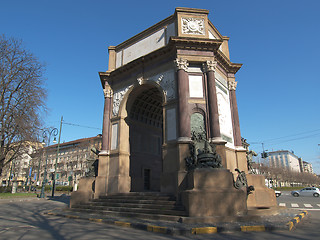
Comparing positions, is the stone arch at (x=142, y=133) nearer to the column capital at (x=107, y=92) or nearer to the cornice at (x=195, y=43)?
the column capital at (x=107, y=92)

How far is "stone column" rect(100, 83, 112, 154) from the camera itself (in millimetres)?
18125

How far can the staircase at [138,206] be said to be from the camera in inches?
425

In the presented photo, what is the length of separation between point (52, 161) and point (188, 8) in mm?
78232

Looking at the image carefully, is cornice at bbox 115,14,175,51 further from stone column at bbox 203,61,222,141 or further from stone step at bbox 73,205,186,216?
stone step at bbox 73,205,186,216

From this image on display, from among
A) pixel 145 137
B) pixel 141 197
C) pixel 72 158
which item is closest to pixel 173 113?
pixel 141 197

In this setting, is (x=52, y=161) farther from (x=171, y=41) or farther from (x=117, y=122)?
(x=171, y=41)

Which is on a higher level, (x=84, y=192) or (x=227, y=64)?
(x=227, y=64)

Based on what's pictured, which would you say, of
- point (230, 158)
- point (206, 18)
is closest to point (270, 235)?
point (230, 158)

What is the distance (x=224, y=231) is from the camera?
821cm

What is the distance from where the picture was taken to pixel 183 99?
1438 centimetres

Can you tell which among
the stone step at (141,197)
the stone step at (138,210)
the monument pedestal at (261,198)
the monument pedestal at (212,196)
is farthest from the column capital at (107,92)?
the monument pedestal at (261,198)

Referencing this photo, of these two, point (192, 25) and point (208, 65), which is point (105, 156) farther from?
point (192, 25)

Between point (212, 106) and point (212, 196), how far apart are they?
616 cm

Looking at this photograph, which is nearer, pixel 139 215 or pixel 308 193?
pixel 139 215
